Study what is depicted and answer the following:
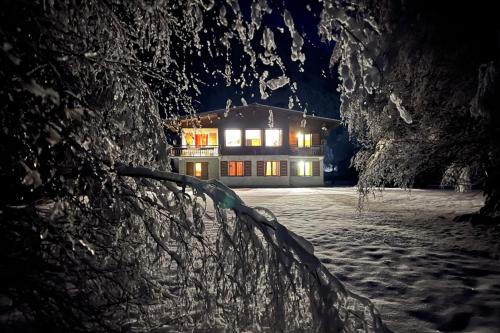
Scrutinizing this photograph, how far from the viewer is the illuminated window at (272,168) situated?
105 ft

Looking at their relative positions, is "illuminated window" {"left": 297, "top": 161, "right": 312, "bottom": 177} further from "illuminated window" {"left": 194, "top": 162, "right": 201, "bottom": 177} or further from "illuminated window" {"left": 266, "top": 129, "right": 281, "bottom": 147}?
"illuminated window" {"left": 194, "top": 162, "right": 201, "bottom": 177}

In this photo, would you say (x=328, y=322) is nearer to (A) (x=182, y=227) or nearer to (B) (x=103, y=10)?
(A) (x=182, y=227)

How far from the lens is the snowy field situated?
A: 3.15 metres

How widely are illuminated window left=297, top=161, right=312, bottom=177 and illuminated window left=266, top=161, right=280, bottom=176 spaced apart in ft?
8.25

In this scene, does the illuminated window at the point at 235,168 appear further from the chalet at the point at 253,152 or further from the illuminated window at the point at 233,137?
the illuminated window at the point at 233,137

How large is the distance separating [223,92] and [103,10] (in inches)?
3082

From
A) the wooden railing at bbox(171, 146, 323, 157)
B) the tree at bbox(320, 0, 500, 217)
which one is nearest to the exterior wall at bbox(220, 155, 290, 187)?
the wooden railing at bbox(171, 146, 323, 157)

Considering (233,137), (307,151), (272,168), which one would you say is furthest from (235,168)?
(307,151)

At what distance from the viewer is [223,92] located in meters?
78.2

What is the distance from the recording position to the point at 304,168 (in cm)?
3300

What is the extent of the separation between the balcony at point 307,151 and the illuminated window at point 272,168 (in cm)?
224

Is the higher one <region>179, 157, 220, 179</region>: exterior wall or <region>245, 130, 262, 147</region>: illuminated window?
<region>245, 130, 262, 147</region>: illuminated window

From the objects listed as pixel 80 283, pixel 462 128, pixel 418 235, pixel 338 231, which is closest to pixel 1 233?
pixel 80 283

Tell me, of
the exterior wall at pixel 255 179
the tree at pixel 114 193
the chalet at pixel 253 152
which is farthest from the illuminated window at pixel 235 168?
the tree at pixel 114 193
